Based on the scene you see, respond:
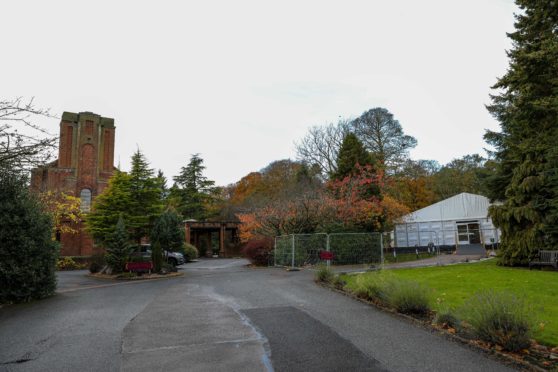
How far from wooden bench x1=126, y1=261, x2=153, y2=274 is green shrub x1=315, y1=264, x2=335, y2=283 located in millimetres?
9718

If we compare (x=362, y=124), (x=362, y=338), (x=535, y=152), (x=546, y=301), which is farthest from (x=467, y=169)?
(x=362, y=338)

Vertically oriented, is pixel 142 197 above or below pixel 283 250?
above

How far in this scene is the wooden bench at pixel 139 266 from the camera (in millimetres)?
18234

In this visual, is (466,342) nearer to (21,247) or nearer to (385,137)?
(21,247)

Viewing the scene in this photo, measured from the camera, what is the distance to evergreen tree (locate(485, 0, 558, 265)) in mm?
14242

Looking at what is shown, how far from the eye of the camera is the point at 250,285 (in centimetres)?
1272

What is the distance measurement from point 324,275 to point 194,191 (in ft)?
142

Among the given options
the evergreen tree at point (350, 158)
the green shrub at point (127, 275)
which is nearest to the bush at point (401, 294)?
the green shrub at point (127, 275)

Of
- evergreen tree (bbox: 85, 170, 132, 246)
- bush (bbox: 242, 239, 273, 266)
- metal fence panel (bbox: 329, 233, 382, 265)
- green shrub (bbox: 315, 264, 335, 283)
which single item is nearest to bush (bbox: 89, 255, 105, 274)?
evergreen tree (bbox: 85, 170, 132, 246)

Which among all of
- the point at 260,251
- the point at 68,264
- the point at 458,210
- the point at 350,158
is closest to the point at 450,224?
the point at 458,210

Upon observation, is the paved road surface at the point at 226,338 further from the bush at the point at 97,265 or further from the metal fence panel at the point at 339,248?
the bush at the point at 97,265

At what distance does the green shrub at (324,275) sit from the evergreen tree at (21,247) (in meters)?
8.47

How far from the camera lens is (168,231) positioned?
21000 millimetres

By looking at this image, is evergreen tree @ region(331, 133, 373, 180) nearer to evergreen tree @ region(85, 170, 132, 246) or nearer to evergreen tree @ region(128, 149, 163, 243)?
evergreen tree @ region(128, 149, 163, 243)
